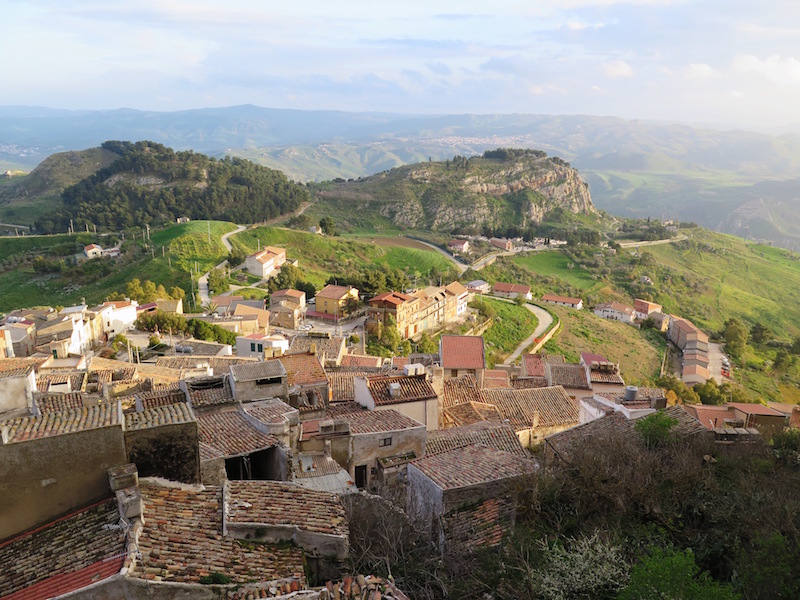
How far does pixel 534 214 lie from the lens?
4828 inches

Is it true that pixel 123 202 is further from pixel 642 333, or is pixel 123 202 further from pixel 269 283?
pixel 642 333

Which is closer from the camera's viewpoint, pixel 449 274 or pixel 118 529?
pixel 118 529

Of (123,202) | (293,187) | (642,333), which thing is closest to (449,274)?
(642,333)

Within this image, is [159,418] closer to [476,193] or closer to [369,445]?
[369,445]

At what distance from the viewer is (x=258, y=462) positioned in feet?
41.7

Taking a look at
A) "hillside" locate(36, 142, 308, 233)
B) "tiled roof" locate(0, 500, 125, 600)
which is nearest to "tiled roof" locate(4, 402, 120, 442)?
"tiled roof" locate(0, 500, 125, 600)

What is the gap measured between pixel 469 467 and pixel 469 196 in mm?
113386

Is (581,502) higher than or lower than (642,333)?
higher

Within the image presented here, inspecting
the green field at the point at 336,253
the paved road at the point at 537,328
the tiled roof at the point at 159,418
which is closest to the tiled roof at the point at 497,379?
the paved road at the point at 537,328

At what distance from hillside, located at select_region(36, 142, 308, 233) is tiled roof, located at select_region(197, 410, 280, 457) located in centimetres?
7938

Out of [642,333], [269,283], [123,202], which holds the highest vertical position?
[123,202]

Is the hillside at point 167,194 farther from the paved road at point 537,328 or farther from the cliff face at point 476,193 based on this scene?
the paved road at point 537,328

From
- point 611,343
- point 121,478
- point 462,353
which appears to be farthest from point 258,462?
point 611,343

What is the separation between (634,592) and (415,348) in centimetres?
4048
